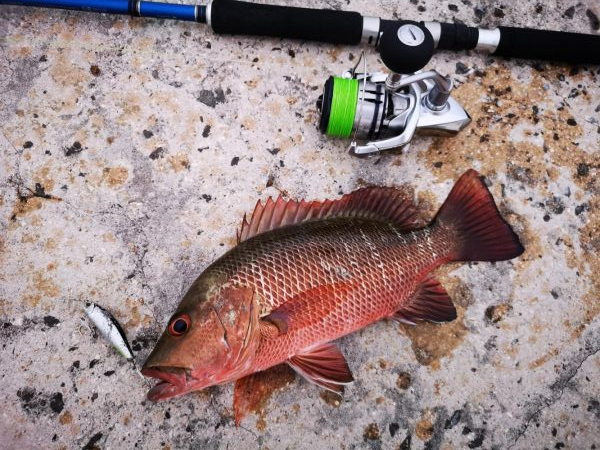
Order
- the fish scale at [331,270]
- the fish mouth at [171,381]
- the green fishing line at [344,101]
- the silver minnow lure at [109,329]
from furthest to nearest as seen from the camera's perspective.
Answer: the green fishing line at [344,101] < the silver minnow lure at [109,329] < the fish scale at [331,270] < the fish mouth at [171,381]

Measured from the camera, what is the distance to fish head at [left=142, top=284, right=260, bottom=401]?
165cm

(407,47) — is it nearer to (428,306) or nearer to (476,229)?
(476,229)

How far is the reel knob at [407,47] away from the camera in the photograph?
1.82m

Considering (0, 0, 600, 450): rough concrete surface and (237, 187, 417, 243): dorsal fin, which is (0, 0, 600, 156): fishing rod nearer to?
(0, 0, 600, 450): rough concrete surface

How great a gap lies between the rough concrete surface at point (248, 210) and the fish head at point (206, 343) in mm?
373

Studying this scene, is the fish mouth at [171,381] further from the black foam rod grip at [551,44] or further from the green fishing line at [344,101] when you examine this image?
the black foam rod grip at [551,44]

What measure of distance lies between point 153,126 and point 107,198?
0.42 m

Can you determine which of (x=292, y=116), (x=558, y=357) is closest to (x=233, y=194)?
(x=292, y=116)

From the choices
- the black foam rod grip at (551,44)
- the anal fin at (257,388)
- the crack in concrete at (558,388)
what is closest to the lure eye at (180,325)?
the anal fin at (257,388)

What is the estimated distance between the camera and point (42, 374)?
2.00 m

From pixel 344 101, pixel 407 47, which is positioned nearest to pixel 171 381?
pixel 344 101

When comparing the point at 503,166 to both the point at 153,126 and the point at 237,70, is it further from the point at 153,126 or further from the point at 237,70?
the point at 153,126

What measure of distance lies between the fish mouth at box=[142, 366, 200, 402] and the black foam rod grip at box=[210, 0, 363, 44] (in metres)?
1.63

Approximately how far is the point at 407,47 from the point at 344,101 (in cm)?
38
